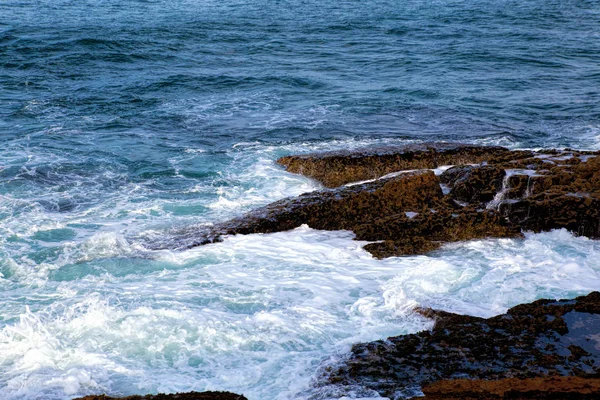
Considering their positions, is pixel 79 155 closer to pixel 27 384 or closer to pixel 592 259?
pixel 27 384

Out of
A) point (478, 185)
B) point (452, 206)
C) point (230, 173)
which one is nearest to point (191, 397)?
point (452, 206)

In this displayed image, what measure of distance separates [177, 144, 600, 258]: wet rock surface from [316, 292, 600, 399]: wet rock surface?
8.38 ft

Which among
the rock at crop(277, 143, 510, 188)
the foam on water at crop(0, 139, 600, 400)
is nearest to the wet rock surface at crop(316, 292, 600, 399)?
the foam on water at crop(0, 139, 600, 400)

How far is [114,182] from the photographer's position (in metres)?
12.8

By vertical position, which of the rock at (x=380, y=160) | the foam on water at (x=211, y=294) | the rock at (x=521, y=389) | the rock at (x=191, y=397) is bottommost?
the foam on water at (x=211, y=294)

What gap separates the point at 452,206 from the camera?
9.72m

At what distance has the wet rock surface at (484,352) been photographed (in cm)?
577

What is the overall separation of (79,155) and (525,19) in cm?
2284

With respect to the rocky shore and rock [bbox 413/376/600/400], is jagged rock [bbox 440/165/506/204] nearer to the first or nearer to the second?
the rocky shore

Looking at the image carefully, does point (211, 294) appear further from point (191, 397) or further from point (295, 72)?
point (295, 72)

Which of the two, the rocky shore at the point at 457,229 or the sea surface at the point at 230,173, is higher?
the rocky shore at the point at 457,229

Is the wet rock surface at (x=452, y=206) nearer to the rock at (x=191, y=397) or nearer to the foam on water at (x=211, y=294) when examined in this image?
the foam on water at (x=211, y=294)

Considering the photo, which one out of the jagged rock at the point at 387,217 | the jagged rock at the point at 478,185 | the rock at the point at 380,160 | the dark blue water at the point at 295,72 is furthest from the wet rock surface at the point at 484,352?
the dark blue water at the point at 295,72

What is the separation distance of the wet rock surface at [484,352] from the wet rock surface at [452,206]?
101 inches
